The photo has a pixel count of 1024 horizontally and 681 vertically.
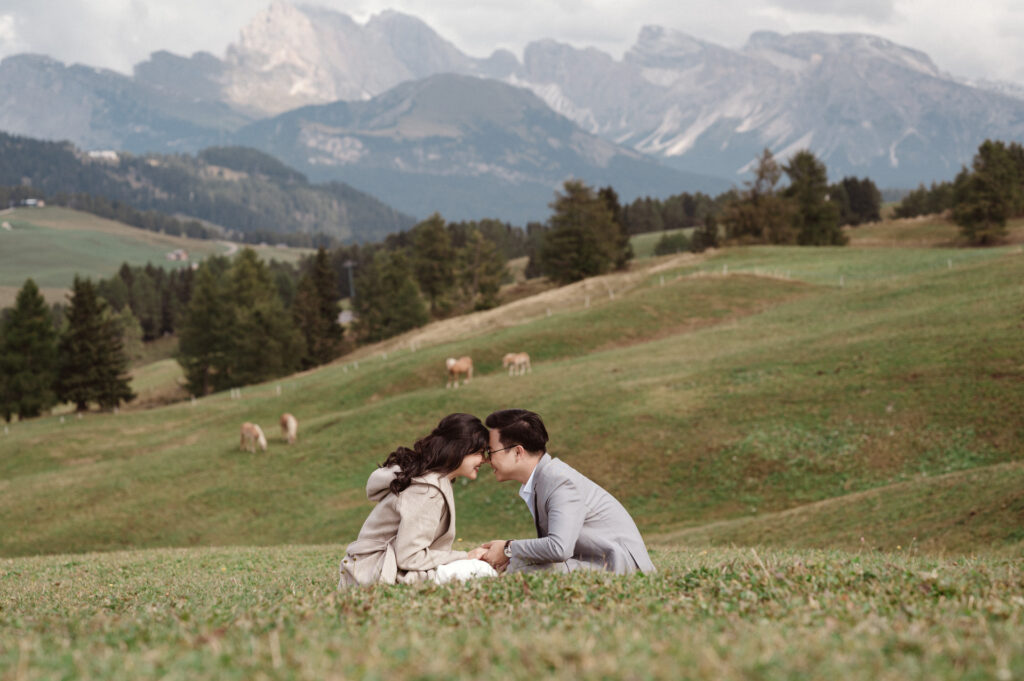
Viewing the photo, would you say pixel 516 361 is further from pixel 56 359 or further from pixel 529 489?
pixel 56 359

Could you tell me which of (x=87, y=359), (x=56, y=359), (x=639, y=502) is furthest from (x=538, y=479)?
(x=56, y=359)

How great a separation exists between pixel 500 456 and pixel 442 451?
0.80 m

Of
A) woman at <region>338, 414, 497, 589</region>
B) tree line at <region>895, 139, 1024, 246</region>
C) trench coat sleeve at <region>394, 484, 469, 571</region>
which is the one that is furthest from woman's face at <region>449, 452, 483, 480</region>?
tree line at <region>895, 139, 1024, 246</region>

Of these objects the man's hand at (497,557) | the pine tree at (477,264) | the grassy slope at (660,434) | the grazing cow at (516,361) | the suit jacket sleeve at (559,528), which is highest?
the pine tree at (477,264)

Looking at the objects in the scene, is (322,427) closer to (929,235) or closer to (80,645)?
(80,645)

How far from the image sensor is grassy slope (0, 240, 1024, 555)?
1105 inches

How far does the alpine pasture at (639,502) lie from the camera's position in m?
5.16

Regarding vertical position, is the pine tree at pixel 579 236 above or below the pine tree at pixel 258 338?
above

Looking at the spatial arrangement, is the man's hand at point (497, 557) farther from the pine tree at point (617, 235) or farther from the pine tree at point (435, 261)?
the pine tree at point (435, 261)

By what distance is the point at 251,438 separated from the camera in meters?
39.6

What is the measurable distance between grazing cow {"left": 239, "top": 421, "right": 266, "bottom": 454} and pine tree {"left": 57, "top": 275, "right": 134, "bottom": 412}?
35.7 metres

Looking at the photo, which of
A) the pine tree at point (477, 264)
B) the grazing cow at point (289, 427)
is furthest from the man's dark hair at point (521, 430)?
the pine tree at point (477, 264)

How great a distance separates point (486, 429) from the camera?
9406 mm

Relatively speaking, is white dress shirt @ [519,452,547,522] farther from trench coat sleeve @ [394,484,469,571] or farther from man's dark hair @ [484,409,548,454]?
trench coat sleeve @ [394,484,469,571]
